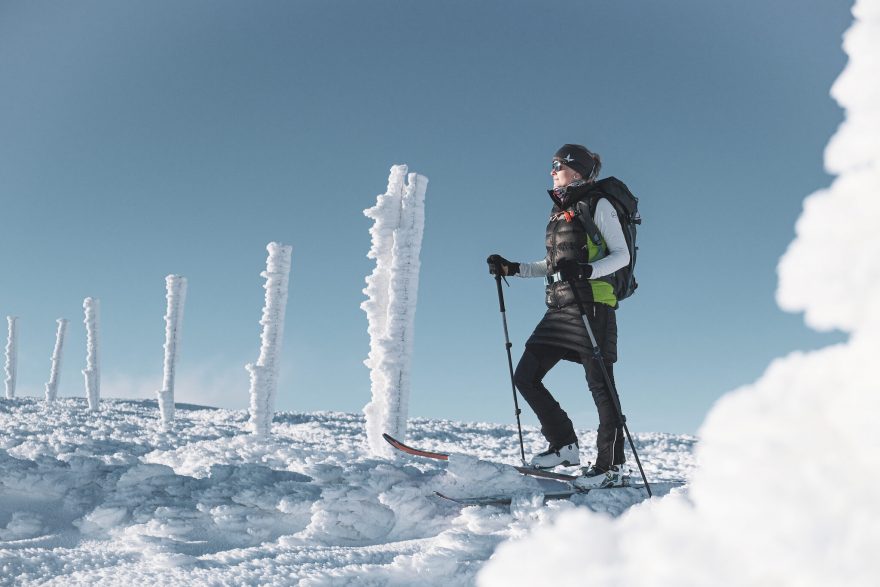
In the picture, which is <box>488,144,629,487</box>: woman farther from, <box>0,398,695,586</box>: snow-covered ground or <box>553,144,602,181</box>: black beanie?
<box>0,398,695,586</box>: snow-covered ground

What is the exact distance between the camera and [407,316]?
817cm

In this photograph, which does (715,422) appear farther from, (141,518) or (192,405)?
(192,405)

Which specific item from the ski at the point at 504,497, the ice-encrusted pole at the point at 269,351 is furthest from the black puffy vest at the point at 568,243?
the ice-encrusted pole at the point at 269,351

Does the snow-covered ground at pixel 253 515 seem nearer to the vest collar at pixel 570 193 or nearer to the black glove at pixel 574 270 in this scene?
the black glove at pixel 574 270

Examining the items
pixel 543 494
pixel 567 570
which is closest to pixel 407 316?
pixel 543 494

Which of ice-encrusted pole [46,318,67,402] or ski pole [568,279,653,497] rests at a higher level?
ice-encrusted pole [46,318,67,402]

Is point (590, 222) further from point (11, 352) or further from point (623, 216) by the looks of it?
point (11, 352)

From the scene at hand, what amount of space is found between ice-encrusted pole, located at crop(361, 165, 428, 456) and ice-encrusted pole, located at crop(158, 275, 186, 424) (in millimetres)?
8401

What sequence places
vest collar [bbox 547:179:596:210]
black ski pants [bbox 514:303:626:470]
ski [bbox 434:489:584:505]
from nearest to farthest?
ski [bbox 434:489:584:505], black ski pants [bbox 514:303:626:470], vest collar [bbox 547:179:596:210]

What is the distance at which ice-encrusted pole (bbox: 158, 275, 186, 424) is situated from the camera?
50.6 feet

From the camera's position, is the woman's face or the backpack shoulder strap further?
the woman's face

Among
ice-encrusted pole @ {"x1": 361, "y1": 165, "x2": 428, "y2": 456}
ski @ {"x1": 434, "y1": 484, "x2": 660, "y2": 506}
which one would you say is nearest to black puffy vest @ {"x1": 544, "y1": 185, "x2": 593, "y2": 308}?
ski @ {"x1": 434, "y1": 484, "x2": 660, "y2": 506}

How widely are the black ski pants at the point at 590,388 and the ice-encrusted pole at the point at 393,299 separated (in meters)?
3.10

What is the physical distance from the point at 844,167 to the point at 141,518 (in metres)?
4.91
